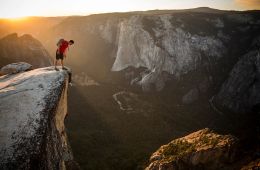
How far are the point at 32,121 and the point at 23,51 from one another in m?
46.7

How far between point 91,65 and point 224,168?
61.1 meters

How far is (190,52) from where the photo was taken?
210 ft

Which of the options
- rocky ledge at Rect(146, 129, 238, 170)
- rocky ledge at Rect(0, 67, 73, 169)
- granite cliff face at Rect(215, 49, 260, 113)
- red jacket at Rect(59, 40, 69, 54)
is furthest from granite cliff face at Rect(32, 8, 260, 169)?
red jacket at Rect(59, 40, 69, 54)

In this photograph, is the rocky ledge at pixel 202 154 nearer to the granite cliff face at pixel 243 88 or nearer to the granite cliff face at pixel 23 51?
the granite cliff face at pixel 243 88

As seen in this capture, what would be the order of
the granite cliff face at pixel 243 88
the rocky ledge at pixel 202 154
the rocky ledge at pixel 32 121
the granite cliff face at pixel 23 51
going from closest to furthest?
the rocky ledge at pixel 32 121
the rocky ledge at pixel 202 154
the granite cliff face at pixel 243 88
the granite cliff face at pixel 23 51

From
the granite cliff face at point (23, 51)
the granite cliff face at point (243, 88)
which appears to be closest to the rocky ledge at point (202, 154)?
the granite cliff face at point (243, 88)

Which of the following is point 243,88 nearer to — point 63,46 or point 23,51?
point 63,46

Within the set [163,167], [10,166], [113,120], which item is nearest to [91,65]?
[113,120]

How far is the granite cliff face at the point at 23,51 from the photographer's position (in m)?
55.6

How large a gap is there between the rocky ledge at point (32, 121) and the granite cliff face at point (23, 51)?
128 feet

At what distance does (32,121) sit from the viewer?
50.3ft

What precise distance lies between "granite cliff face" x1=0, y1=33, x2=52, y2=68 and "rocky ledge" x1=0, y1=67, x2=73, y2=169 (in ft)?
128

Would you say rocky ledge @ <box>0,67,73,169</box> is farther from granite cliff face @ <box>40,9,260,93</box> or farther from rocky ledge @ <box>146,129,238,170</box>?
granite cliff face @ <box>40,9,260,93</box>

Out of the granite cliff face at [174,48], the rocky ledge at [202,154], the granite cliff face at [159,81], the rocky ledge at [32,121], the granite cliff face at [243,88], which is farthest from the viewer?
the granite cliff face at [174,48]
